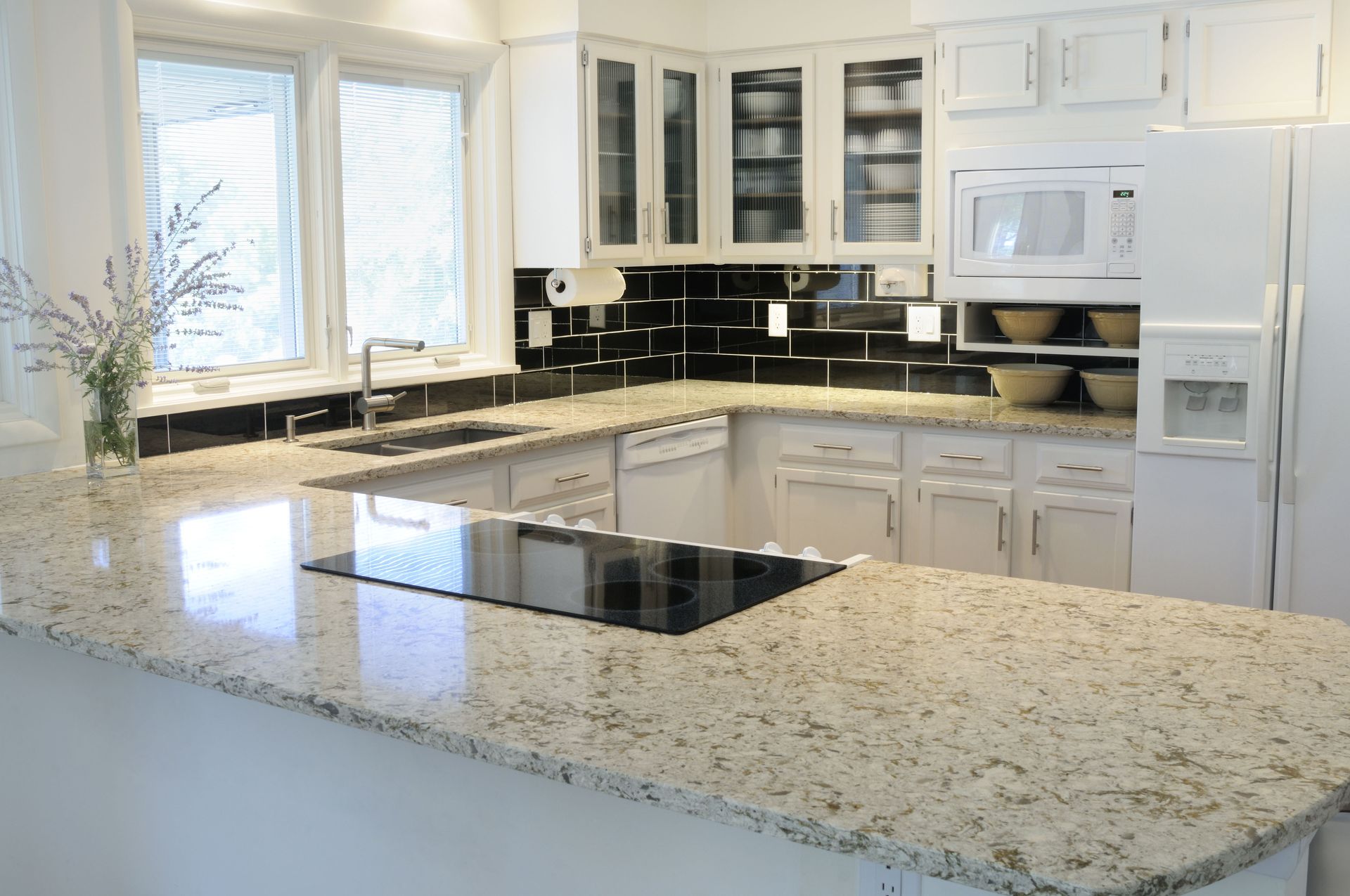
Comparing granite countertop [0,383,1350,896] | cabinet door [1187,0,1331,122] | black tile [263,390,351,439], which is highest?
cabinet door [1187,0,1331,122]

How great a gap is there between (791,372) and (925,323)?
0.65 m

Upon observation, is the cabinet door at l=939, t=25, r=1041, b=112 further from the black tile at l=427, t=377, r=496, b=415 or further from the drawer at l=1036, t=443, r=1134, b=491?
the black tile at l=427, t=377, r=496, b=415

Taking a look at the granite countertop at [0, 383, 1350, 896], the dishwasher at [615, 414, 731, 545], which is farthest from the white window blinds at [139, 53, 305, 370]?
the granite countertop at [0, 383, 1350, 896]

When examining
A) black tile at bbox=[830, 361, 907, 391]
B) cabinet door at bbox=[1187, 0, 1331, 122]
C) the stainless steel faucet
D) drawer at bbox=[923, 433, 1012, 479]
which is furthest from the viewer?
black tile at bbox=[830, 361, 907, 391]

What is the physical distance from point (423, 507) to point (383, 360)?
5.17 feet

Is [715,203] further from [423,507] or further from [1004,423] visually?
[423,507]

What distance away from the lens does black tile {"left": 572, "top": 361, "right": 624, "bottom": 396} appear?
4.93m

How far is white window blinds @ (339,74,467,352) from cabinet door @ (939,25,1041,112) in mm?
1705

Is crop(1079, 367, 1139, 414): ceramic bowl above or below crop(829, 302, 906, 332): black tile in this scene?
below

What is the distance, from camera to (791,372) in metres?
5.30

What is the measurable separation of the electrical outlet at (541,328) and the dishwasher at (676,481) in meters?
0.69

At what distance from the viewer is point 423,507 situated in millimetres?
2797

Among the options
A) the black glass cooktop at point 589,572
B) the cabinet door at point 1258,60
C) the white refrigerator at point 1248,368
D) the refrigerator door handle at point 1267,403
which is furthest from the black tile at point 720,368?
the black glass cooktop at point 589,572

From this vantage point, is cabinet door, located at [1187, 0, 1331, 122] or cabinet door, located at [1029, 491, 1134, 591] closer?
cabinet door, located at [1187, 0, 1331, 122]
